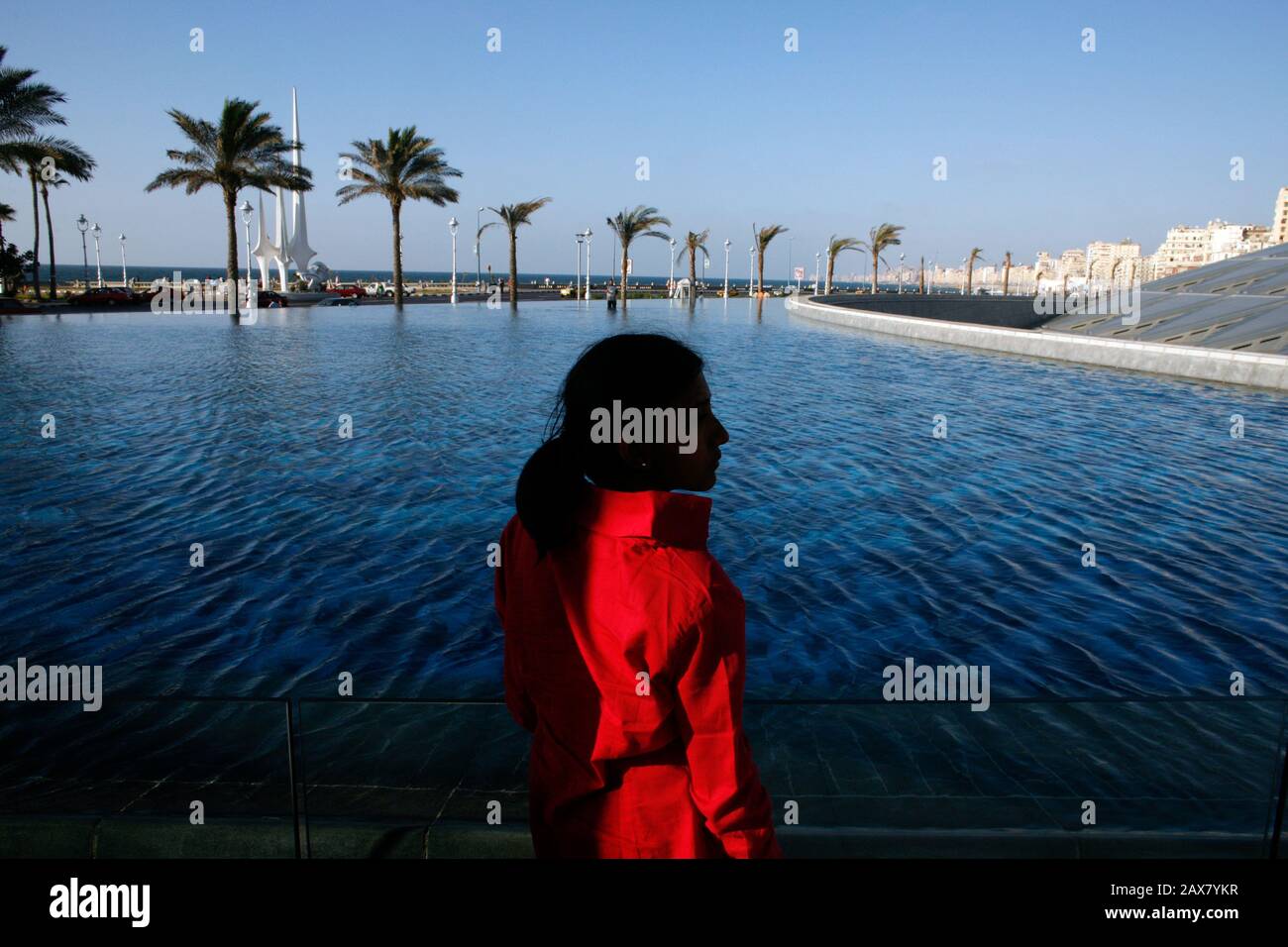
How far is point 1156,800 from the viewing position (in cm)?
307

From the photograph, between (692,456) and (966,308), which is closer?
(692,456)

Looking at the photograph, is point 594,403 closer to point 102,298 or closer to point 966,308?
point 102,298

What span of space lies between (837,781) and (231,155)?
3876 cm

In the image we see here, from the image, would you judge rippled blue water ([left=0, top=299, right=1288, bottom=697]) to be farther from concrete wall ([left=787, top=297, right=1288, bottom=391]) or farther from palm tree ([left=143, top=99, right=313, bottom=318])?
palm tree ([left=143, top=99, right=313, bottom=318])

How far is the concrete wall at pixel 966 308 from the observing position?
45.7 m

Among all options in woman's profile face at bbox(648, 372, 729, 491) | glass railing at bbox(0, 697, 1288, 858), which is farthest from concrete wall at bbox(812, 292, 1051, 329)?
woman's profile face at bbox(648, 372, 729, 491)

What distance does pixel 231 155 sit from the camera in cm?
3462

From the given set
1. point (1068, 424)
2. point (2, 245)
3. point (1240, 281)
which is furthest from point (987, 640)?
point (2, 245)

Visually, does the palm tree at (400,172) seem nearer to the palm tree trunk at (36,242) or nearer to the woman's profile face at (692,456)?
the palm tree trunk at (36,242)

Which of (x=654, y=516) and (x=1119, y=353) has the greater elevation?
(x=654, y=516)

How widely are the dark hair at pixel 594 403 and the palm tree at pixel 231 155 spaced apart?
127ft

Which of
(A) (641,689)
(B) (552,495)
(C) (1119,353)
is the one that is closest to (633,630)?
(A) (641,689)

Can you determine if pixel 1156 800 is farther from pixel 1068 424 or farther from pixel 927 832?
pixel 1068 424
